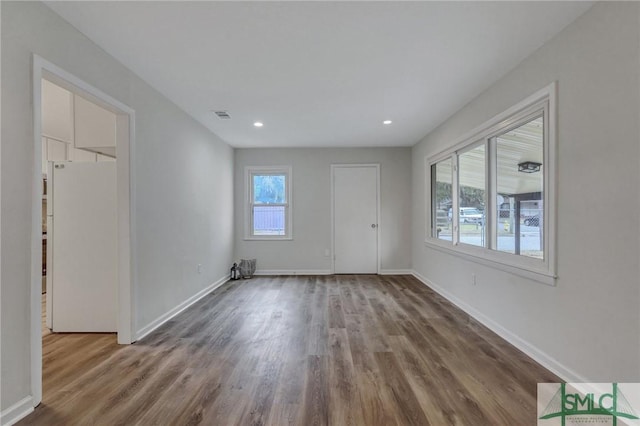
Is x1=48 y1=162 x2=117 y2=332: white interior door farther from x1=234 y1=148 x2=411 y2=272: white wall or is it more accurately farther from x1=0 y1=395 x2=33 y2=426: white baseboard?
x1=234 y1=148 x2=411 y2=272: white wall

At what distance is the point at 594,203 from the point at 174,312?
3903 mm

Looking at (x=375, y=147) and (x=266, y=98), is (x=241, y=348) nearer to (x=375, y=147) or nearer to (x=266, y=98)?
(x=266, y=98)

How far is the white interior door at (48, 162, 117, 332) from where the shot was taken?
288 centimetres

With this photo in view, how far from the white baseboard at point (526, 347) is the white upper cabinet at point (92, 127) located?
429cm

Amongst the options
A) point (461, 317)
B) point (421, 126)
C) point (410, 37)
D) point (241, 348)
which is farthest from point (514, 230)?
point (241, 348)

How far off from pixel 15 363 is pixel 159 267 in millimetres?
1499

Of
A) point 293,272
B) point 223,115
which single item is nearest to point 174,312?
point 223,115

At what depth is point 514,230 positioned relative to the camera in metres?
2.76

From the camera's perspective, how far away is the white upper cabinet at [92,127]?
3182 millimetres

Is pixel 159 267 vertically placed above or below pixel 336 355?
above

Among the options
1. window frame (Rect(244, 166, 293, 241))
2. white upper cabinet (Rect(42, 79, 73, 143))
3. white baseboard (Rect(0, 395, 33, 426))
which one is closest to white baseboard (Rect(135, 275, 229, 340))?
white baseboard (Rect(0, 395, 33, 426))

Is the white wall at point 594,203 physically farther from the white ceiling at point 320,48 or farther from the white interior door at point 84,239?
the white interior door at point 84,239

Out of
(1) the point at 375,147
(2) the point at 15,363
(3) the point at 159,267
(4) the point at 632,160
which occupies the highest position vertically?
(1) the point at 375,147

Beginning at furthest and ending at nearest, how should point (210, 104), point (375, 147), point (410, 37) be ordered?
point (375, 147) → point (210, 104) → point (410, 37)
